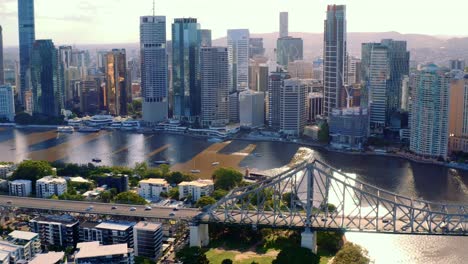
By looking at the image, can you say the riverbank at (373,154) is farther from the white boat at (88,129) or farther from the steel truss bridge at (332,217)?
the steel truss bridge at (332,217)

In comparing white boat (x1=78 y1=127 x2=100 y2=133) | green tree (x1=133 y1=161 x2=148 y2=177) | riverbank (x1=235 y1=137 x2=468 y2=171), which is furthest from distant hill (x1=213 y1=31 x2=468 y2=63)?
green tree (x1=133 y1=161 x2=148 y2=177)

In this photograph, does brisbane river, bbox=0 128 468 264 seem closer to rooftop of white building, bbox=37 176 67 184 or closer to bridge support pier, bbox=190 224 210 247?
bridge support pier, bbox=190 224 210 247

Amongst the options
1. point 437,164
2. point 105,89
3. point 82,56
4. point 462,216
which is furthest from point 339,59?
point 82,56

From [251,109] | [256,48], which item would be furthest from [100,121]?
[256,48]

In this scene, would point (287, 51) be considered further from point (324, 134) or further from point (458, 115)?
point (458, 115)

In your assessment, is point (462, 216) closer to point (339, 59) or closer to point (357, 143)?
point (357, 143)
